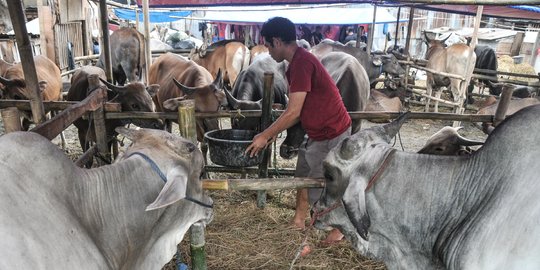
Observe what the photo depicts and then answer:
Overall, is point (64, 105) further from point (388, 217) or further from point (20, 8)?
point (388, 217)

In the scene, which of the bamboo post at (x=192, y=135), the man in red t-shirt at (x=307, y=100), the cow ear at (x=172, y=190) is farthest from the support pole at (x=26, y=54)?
the man in red t-shirt at (x=307, y=100)

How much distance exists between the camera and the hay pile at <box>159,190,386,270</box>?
13.1ft

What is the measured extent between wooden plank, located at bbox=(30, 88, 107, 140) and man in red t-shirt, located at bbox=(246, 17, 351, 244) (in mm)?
1360

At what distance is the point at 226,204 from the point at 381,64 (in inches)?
353

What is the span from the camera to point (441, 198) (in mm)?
2494

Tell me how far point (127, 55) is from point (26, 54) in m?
7.42

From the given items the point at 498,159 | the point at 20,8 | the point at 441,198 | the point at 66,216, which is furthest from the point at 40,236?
the point at 498,159

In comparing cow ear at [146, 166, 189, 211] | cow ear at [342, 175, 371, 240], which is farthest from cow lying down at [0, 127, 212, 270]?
cow ear at [342, 175, 371, 240]

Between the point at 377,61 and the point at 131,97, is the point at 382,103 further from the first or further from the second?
the point at 131,97

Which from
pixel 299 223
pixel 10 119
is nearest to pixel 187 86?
pixel 299 223

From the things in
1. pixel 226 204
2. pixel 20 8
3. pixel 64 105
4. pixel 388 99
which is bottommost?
pixel 226 204

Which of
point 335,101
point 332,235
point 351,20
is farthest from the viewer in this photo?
point 351,20

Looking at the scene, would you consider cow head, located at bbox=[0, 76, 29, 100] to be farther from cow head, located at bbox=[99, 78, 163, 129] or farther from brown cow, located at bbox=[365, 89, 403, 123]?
brown cow, located at bbox=[365, 89, 403, 123]

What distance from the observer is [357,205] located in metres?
2.49
